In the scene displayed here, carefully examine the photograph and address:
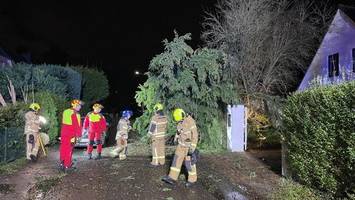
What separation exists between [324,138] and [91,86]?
29148 mm

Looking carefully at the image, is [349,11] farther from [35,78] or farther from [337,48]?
[35,78]

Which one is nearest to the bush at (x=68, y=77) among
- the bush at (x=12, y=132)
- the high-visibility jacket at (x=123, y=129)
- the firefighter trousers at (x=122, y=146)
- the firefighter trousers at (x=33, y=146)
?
the bush at (x=12, y=132)

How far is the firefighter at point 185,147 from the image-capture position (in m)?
11.1

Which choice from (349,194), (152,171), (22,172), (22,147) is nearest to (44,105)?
(22,147)

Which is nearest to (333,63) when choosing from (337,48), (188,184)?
(337,48)

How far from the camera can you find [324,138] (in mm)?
8945

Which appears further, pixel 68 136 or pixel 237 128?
pixel 237 128

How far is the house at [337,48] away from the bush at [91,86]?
644 inches

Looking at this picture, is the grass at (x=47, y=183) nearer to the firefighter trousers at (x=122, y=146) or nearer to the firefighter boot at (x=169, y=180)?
the firefighter boot at (x=169, y=180)

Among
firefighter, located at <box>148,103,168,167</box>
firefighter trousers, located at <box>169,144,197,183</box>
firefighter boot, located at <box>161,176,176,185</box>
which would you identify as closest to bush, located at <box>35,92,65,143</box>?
firefighter, located at <box>148,103,168,167</box>

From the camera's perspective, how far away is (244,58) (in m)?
27.5

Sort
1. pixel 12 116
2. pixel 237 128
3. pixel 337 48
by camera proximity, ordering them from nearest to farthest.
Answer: pixel 12 116
pixel 237 128
pixel 337 48

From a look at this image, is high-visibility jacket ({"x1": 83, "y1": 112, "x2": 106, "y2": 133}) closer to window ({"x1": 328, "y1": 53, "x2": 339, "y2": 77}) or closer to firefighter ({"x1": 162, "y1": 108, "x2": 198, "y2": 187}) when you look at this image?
firefighter ({"x1": 162, "y1": 108, "x2": 198, "y2": 187})

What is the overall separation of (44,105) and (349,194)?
15.3 meters
